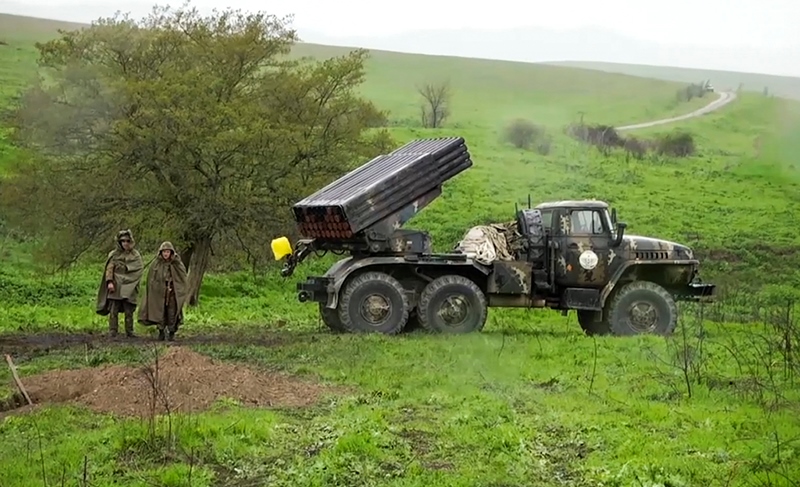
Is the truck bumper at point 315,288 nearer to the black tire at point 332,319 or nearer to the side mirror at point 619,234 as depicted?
the black tire at point 332,319

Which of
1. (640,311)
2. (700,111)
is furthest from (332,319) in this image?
(700,111)

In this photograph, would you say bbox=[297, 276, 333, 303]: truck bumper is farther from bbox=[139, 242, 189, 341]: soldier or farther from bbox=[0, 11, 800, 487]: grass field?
bbox=[139, 242, 189, 341]: soldier

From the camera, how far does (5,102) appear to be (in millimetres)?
35188

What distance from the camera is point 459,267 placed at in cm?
1684

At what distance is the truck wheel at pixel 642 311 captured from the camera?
16812 millimetres

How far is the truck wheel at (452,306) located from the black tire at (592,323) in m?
2.04

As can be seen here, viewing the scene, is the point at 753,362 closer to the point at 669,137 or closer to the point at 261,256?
the point at 261,256

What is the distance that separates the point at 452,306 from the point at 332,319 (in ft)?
6.52

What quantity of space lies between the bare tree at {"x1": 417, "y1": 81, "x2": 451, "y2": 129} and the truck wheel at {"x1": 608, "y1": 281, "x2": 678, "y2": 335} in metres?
37.0

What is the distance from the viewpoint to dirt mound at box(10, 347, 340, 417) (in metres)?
9.70

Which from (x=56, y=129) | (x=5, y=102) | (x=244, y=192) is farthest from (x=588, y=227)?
(x=5, y=102)

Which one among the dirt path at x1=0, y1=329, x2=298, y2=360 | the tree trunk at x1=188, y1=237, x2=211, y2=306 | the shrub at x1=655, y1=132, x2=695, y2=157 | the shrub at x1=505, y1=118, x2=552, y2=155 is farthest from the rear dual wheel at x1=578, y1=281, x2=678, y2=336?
the shrub at x1=505, y1=118, x2=552, y2=155

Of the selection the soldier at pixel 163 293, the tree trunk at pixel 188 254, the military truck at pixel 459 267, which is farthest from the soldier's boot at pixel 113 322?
the tree trunk at pixel 188 254

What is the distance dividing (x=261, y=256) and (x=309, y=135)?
2.96 meters
